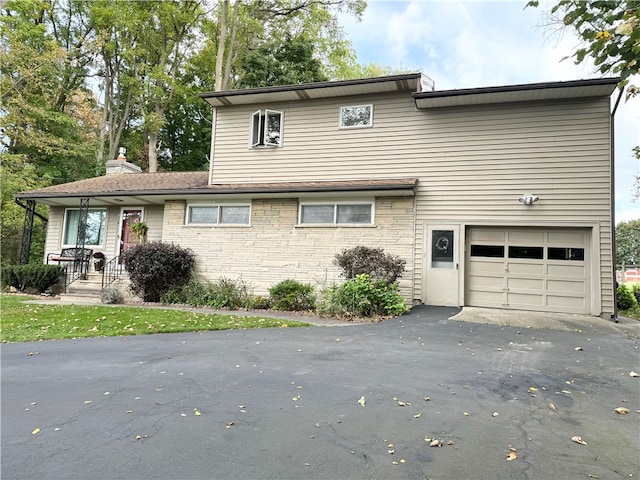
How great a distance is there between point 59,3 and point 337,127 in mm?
22765

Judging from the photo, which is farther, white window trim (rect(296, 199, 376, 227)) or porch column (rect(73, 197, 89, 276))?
porch column (rect(73, 197, 89, 276))

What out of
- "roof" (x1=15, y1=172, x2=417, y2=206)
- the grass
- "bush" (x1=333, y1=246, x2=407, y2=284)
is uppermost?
"roof" (x1=15, y1=172, x2=417, y2=206)

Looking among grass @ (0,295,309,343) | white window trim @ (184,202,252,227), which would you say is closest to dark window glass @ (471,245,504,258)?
grass @ (0,295,309,343)

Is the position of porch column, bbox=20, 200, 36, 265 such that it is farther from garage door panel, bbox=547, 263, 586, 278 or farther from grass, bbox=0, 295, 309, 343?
garage door panel, bbox=547, 263, 586, 278

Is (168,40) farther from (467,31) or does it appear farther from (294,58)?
(467,31)

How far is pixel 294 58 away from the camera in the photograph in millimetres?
21562

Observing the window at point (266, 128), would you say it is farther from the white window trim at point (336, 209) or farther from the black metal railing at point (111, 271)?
the black metal railing at point (111, 271)

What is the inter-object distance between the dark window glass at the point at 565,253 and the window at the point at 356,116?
5930 millimetres

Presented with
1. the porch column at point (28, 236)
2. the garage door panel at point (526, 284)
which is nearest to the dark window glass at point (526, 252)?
the garage door panel at point (526, 284)

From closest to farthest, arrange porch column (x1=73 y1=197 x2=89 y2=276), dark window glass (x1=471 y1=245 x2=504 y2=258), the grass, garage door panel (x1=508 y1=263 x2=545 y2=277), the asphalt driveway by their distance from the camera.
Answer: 1. the asphalt driveway
2. the grass
3. garage door panel (x1=508 y1=263 x2=545 y2=277)
4. dark window glass (x1=471 y1=245 x2=504 y2=258)
5. porch column (x1=73 y1=197 x2=89 y2=276)

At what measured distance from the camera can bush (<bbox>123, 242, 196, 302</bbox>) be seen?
10617 mm

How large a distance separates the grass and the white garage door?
16.5 feet

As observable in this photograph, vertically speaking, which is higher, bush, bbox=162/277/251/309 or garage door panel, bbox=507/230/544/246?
garage door panel, bbox=507/230/544/246

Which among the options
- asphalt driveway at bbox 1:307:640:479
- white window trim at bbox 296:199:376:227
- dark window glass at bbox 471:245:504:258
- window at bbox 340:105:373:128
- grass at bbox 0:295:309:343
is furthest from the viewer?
window at bbox 340:105:373:128
